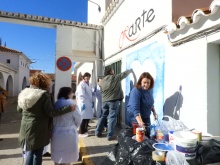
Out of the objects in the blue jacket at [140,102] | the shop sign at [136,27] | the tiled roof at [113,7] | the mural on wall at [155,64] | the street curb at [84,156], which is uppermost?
the tiled roof at [113,7]

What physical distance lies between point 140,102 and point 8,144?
3897mm

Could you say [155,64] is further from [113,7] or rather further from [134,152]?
[113,7]

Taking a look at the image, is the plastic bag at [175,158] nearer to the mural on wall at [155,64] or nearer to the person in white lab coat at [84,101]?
the mural on wall at [155,64]

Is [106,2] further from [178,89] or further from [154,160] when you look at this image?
[154,160]

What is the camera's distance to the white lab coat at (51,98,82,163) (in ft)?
10.1

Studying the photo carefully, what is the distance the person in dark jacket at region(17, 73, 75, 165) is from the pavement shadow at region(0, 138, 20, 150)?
94.7 inches

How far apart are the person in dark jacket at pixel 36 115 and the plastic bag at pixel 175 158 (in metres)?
1.68

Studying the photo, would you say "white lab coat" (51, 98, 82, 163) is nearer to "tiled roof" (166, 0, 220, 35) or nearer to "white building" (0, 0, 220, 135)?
"white building" (0, 0, 220, 135)

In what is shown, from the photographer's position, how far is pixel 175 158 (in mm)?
1938

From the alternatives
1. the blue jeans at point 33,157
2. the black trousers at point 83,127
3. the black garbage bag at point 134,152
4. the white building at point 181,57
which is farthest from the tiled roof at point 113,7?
the blue jeans at point 33,157

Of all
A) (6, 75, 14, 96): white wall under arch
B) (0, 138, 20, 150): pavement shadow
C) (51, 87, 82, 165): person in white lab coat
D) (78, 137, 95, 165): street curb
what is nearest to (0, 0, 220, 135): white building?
(78, 137, 95, 165): street curb

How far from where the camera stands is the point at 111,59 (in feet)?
23.7

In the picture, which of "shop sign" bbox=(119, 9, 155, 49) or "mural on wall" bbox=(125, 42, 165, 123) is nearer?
"mural on wall" bbox=(125, 42, 165, 123)

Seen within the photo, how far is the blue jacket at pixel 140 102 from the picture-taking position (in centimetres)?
315
